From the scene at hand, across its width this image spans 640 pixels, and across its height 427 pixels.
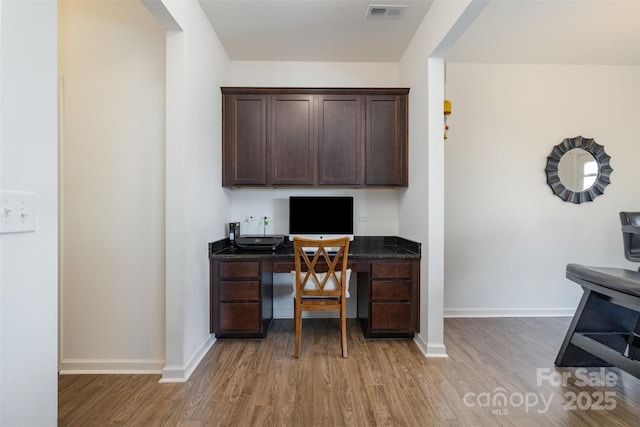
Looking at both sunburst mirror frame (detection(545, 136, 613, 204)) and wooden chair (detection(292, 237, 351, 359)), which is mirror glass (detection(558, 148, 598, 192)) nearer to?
sunburst mirror frame (detection(545, 136, 613, 204))

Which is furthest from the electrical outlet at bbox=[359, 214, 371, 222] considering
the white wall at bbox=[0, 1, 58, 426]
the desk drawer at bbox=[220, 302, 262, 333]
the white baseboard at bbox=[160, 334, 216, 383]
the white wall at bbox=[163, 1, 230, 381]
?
the white wall at bbox=[0, 1, 58, 426]

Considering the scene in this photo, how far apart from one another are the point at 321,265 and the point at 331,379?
92 centimetres

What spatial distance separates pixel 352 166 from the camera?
2986 millimetres

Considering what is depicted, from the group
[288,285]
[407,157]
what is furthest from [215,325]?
[407,157]

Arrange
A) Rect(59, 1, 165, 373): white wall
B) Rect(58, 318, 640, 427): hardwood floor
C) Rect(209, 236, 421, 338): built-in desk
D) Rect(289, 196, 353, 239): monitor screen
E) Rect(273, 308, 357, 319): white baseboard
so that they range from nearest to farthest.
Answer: Rect(58, 318, 640, 427): hardwood floor → Rect(59, 1, 165, 373): white wall → Rect(209, 236, 421, 338): built-in desk → Rect(289, 196, 353, 239): monitor screen → Rect(273, 308, 357, 319): white baseboard

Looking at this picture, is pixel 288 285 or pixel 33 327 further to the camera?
pixel 288 285

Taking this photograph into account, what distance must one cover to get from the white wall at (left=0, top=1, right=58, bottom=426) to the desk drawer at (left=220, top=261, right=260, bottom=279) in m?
1.64

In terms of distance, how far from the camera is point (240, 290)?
263 cm

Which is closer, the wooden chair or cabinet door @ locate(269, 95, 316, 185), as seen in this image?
the wooden chair

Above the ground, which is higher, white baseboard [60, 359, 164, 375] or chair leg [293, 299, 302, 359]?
chair leg [293, 299, 302, 359]

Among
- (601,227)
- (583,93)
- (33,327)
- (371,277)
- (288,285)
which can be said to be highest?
(583,93)

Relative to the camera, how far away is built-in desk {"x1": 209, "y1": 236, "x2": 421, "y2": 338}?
262cm

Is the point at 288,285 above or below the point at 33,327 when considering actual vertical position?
below

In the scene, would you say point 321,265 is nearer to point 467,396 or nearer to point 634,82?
point 467,396
